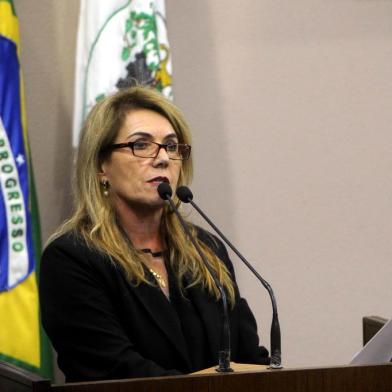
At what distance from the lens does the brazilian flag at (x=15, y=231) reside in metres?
2.89

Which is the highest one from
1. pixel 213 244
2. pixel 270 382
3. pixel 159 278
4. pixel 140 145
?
pixel 140 145

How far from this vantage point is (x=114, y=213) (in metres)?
2.54

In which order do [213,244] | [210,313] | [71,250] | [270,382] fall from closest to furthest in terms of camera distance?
[270,382], [71,250], [210,313], [213,244]

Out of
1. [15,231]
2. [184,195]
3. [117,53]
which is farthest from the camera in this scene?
[117,53]

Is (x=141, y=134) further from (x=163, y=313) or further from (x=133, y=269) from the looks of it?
(x=163, y=313)

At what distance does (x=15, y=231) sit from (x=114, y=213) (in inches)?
20.2

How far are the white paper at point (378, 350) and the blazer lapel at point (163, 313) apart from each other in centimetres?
62

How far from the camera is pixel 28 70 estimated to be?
11.2 ft

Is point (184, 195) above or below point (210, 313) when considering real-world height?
above

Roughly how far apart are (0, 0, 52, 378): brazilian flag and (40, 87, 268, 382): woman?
0.38 meters

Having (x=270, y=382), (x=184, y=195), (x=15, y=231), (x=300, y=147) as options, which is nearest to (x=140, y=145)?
(x=184, y=195)

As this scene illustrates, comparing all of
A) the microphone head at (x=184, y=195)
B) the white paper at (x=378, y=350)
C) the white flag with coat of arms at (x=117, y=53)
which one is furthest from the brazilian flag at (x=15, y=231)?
the white paper at (x=378, y=350)

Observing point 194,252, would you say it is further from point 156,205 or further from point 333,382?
point 333,382

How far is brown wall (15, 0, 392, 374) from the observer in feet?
11.9
